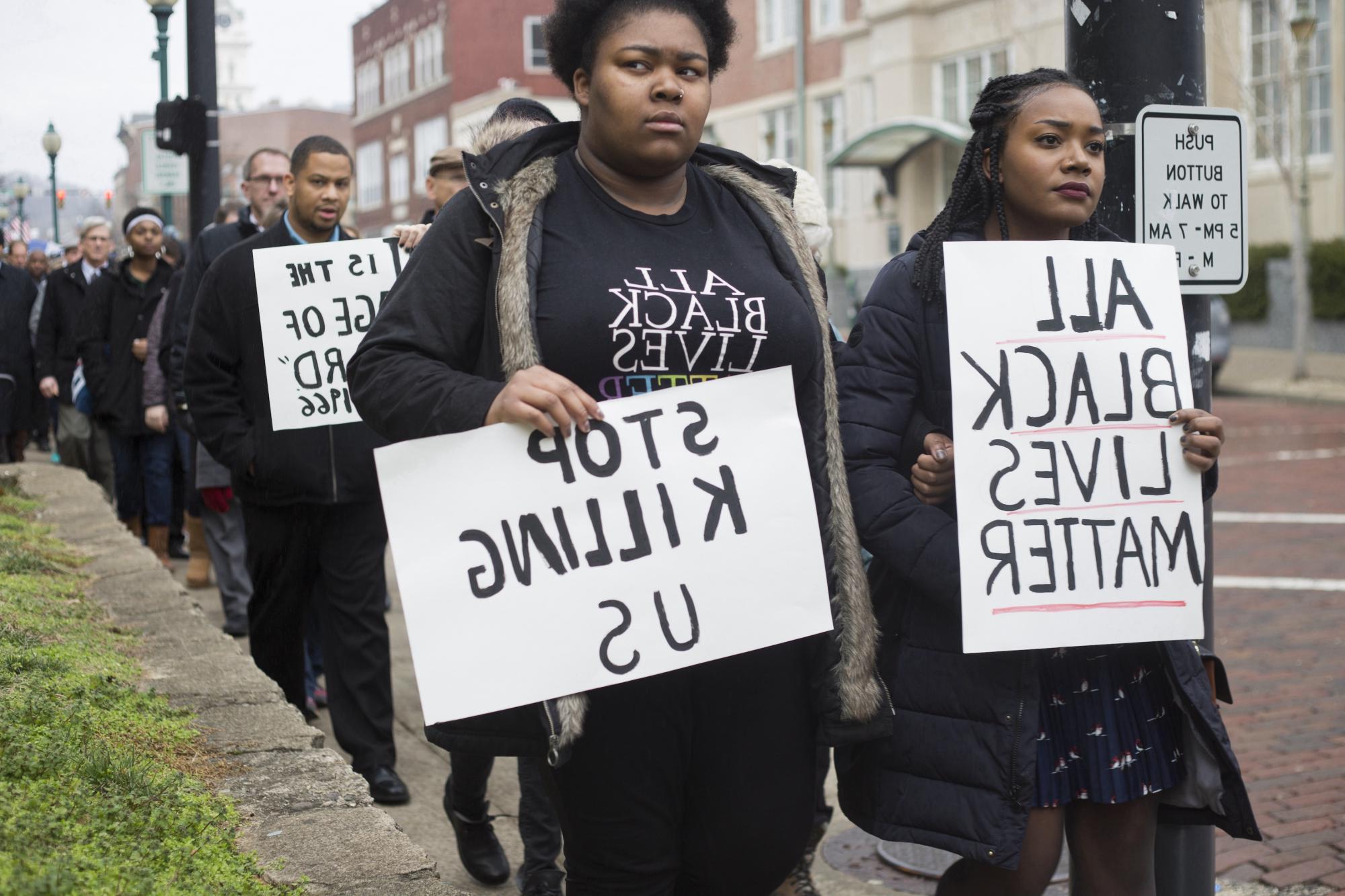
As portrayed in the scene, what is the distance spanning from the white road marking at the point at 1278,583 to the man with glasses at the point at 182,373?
17.0 feet

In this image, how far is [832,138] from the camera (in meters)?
34.2

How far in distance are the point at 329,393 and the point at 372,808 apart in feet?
7.57

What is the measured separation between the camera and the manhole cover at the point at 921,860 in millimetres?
4543

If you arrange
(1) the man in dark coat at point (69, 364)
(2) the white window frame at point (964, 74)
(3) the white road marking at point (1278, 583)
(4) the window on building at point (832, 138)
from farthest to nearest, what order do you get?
1. (4) the window on building at point (832, 138)
2. (2) the white window frame at point (964, 74)
3. (1) the man in dark coat at point (69, 364)
4. (3) the white road marking at point (1278, 583)

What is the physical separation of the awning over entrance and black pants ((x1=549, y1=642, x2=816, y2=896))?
2486cm

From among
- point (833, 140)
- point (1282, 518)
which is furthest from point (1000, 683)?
point (833, 140)

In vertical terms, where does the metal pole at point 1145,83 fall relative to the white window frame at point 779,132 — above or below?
below

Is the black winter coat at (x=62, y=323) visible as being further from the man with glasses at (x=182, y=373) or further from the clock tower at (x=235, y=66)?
the clock tower at (x=235, y=66)

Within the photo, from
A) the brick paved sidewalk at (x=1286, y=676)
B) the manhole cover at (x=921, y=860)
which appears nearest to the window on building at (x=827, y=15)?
the brick paved sidewalk at (x=1286, y=676)

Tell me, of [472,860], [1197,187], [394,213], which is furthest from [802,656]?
[394,213]

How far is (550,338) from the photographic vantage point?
269 cm

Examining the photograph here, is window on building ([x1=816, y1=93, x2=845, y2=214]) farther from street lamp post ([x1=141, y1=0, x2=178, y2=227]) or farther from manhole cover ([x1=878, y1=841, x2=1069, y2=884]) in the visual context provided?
manhole cover ([x1=878, y1=841, x2=1069, y2=884])

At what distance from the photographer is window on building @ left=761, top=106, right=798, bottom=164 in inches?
1410

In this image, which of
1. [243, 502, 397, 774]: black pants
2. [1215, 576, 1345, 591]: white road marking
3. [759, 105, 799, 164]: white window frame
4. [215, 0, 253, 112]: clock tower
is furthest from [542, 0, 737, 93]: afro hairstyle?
[215, 0, 253, 112]: clock tower
